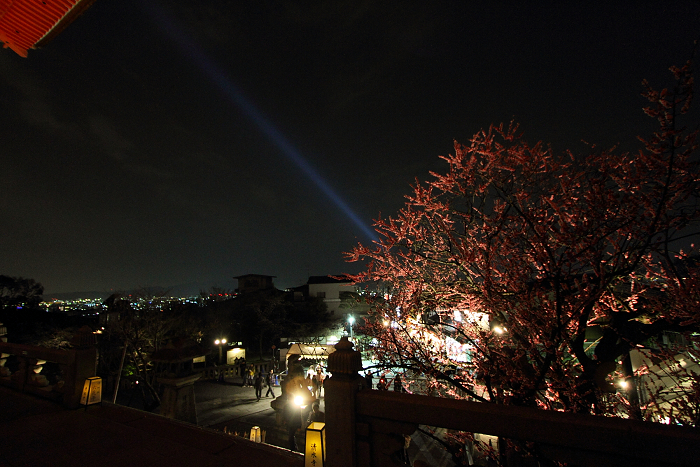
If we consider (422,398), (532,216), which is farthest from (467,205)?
(422,398)

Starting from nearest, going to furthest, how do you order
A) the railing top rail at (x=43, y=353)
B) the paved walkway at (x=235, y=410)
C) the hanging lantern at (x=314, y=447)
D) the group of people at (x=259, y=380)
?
the hanging lantern at (x=314, y=447) < the railing top rail at (x=43, y=353) < the paved walkway at (x=235, y=410) < the group of people at (x=259, y=380)

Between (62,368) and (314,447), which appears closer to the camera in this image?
(314,447)

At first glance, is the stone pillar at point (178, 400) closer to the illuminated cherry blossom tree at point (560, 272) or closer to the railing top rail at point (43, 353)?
the railing top rail at point (43, 353)

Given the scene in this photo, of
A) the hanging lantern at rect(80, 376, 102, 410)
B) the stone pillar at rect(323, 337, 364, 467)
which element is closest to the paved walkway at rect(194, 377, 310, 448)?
the hanging lantern at rect(80, 376, 102, 410)

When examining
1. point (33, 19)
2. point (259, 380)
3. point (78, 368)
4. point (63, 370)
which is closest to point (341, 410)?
point (33, 19)

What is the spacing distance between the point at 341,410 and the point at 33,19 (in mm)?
6244

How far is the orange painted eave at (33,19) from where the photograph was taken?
12.6ft

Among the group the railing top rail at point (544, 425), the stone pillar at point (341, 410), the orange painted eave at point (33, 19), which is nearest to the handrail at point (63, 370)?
the orange painted eave at point (33, 19)

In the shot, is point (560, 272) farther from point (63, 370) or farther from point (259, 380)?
point (259, 380)

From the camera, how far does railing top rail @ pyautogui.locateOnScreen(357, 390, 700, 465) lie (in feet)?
6.76

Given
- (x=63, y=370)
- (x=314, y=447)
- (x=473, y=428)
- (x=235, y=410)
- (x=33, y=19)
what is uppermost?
(x=33, y=19)

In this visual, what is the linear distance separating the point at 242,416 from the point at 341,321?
25952mm

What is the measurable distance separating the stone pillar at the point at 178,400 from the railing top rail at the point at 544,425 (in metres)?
9.71

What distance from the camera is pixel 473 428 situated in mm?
2613
